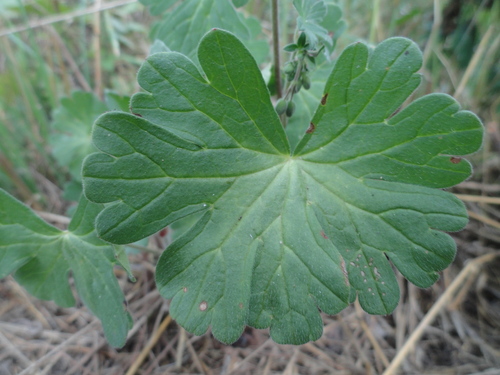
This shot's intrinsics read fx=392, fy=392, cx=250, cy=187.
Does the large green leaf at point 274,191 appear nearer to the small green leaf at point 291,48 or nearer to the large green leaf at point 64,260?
the small green leaf at point 291,48

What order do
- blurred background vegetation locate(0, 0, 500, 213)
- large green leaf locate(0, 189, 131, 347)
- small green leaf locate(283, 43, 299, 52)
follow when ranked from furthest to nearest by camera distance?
blurred background vegetation locate(0, 0, 500, 213) → large green leaf locate(0, 189, 131, 347) → small green leaf locate(283, 43, 299, 52)

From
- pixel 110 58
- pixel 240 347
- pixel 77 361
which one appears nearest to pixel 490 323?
pixel 240 347

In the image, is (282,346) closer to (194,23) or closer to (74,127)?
(194,23)

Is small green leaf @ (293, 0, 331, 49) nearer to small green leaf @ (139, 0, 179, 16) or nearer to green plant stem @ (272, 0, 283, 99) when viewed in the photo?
green plant stem @ (272, 0, 283, 99)

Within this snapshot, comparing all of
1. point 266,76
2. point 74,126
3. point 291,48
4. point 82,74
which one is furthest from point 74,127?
point 291,48

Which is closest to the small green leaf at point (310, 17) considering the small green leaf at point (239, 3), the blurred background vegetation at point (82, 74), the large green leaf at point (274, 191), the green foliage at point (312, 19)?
the green foliage at point (312, 19)

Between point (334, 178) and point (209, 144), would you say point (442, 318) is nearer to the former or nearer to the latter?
point (334, 178)

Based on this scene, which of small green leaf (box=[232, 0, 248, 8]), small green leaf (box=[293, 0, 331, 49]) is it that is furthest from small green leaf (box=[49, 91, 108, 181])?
small green leaf (box=[293, 0, 331, 49])
